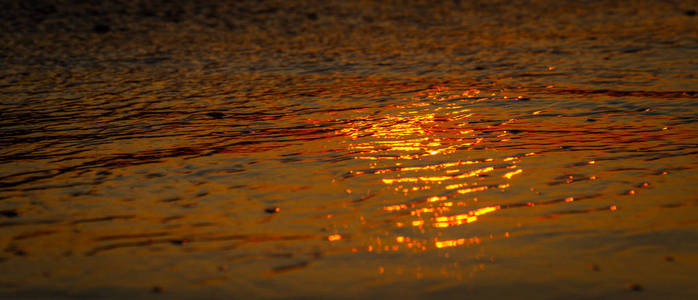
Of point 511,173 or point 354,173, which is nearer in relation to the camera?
point 511,173

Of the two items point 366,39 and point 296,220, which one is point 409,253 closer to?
point 296,220

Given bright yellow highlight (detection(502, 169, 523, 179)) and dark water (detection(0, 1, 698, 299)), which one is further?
bright yellow highlight (detection(502, 169, 523, 179))

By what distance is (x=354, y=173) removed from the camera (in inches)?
174

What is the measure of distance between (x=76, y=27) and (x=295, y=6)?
14.5ft

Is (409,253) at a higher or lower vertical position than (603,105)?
higher

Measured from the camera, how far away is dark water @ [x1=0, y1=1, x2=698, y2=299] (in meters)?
3.01

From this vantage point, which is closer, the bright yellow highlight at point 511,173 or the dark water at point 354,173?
the dark water at point 354,173

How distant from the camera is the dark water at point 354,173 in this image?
118 inches

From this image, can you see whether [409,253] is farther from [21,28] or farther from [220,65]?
[21,28]

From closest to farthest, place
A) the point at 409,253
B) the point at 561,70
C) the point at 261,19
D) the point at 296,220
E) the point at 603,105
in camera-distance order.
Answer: the point at 409,253 → the point at 296,220 → the point at 603,105 → the point at 561,70 → the point at 261,19

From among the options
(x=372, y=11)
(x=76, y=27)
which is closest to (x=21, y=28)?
(x=76, y=27)

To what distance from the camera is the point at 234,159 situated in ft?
15.9

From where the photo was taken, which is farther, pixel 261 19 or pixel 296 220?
pixel 261 19

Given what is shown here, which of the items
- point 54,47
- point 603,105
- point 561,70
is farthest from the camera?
point 54,47
